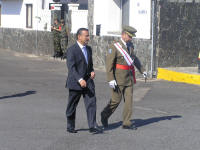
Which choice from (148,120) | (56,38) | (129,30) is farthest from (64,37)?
(129,30)

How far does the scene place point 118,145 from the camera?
27.5 feet

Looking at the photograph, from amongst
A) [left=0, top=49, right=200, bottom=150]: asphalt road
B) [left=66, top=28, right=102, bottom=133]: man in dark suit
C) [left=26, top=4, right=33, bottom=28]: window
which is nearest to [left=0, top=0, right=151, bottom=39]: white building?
[left=26, top=4, right=33, bottom=28]: window

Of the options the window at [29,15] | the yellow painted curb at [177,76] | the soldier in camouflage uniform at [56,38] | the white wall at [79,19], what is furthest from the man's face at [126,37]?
the window at [29,15]

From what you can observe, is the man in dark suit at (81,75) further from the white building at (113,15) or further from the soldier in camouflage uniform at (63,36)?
the soldier in camouflage uniform at (63,36)

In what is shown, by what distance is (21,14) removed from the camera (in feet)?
100

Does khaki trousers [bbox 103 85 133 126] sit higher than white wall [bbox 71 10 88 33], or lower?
lower

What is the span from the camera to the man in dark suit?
8984 millimetres

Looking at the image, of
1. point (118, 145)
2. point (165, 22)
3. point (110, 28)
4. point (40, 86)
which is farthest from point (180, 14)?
point (118, 145)

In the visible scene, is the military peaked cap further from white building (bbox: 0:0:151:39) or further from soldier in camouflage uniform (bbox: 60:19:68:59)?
soldier in camouflage uniform (bbox: 60:19:68:59)

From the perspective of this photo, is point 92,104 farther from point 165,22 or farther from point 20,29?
point 20,29

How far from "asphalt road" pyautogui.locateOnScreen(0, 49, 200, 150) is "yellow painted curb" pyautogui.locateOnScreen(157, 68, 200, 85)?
45 cm

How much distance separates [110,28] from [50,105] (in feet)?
30.8

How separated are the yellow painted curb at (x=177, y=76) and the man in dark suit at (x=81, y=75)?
24.7ft

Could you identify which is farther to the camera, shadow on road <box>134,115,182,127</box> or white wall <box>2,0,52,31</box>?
white wall <box>2,0,52,31</box>
